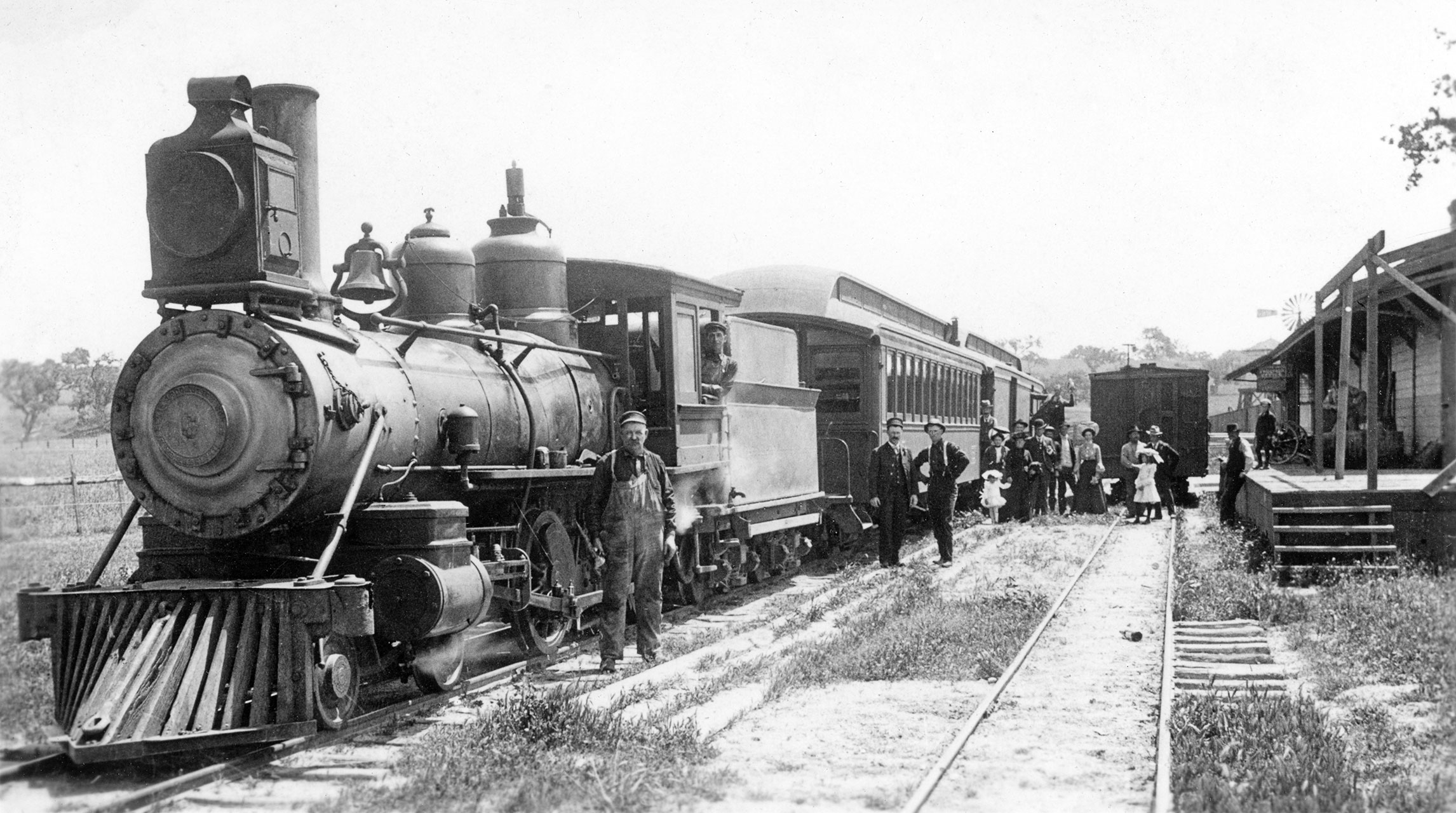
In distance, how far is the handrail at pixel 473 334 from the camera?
676 cm

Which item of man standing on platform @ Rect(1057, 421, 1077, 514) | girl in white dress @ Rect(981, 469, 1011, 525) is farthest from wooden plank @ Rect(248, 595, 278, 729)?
man standing on platform @ Rect(1057, 421, 1077, 514)

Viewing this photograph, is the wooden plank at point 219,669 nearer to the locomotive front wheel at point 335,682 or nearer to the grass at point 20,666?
the locomotive front wheel at point 335,682

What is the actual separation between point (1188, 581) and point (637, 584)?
210 inches

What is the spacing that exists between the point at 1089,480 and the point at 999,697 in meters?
13.5

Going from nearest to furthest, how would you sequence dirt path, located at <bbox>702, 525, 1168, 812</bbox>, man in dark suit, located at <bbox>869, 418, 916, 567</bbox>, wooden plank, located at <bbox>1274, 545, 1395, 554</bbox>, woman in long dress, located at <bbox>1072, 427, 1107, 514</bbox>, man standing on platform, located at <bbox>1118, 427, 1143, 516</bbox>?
1. dirt path, located at <bbox>702, 525, 1168, 812</bbox>
2. wooden plank, located at <bbox>1274, 545, 1395, 554</bbox>
3. man in dark suit, located at <bbox>869, 418, 916, 567</bbox>
4. man standing on platform, located at <bbox>1118, 427, 1143, 516</bbox>
5. woman in long dress, located at <bbox>1072, 427, 1107, 514</bbox>

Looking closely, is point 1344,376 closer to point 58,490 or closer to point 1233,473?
point 1233,473

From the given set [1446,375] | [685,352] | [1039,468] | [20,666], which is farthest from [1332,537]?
[20,666]

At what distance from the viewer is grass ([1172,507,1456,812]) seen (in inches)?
178

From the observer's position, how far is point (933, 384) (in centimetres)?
1773

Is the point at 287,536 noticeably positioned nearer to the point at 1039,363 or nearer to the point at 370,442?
the point at 370,442

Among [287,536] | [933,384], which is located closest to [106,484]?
[933,384]

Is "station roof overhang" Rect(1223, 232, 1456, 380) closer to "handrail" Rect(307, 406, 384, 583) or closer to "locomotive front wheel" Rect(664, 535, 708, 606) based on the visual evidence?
"locomotive front wheel" Rect(664, 535, 708, 606)

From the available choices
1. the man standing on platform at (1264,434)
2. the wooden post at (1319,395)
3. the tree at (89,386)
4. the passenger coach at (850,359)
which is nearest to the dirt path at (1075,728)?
the passenger coach at (850,359)

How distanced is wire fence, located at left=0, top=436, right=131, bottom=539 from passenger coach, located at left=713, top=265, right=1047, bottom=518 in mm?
7502
